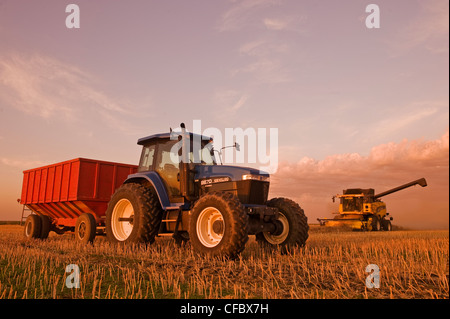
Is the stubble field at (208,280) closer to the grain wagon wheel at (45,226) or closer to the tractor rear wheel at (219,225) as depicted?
the tractor rear wheel at (219,225)

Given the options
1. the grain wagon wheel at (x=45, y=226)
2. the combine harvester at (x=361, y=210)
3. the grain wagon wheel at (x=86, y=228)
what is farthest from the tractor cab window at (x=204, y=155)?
the combine harvester at (x=361, y=210)

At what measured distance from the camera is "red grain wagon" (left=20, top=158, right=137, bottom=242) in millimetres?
10035

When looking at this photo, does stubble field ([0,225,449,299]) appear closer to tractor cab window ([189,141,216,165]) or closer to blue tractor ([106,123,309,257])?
blue tractor ([106,123,309,257])

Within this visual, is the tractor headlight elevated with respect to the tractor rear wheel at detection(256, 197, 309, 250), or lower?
elevated

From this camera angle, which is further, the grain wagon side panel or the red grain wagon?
the grain wagon side panel

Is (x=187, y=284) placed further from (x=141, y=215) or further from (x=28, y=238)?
(x=28, y=238)

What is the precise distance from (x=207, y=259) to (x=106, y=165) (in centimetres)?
567

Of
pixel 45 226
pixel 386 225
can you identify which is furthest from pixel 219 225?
pixel 386 225

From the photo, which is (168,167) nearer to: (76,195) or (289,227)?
(289,227)

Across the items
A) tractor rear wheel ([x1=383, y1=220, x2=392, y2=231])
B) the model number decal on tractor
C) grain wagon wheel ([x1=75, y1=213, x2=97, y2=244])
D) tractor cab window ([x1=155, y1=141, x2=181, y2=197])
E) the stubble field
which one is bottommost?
the stubble field

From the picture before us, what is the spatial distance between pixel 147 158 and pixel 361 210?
1851 centimetres

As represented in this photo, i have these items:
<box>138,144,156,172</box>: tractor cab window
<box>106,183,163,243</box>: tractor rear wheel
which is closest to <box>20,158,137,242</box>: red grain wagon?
<box>106,183,163,243</box>: tractor rear wheel

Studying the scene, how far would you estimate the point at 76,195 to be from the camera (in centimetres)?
1009
